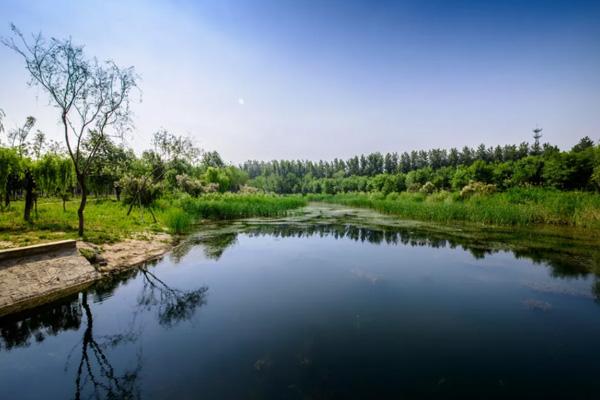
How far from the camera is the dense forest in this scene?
100ft

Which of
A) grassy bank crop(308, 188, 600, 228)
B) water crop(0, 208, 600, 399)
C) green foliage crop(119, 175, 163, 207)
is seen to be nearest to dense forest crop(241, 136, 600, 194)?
grassy bank crop(308, 188, 600, 228)

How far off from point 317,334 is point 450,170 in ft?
218

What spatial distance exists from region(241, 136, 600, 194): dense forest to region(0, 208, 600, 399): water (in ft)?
87.7

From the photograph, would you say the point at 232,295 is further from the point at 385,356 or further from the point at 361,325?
the point at 385,356

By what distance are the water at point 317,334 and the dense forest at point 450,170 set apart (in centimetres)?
2673

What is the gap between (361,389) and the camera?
3852 millimetres

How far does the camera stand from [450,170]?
202 ft

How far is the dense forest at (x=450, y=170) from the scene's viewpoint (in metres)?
30.6

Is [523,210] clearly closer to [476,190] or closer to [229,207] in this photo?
[476,190]

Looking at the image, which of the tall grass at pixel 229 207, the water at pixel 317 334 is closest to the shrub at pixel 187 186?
the tall grass at pixel 229 207

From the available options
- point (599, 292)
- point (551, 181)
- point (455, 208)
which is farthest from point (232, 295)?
point (551, 181)

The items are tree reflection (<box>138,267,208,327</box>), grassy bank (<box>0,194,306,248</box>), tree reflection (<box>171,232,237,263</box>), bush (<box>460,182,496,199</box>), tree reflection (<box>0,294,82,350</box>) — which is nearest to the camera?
tree reflection (<box>0,294,82,350</box>)

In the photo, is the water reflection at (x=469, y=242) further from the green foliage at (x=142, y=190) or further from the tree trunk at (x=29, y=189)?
the green foliage at (x=142, y=190)

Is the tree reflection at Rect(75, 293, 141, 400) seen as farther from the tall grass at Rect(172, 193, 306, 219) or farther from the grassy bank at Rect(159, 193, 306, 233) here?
the tall grass at Rect(172, 193, 306, 219)
